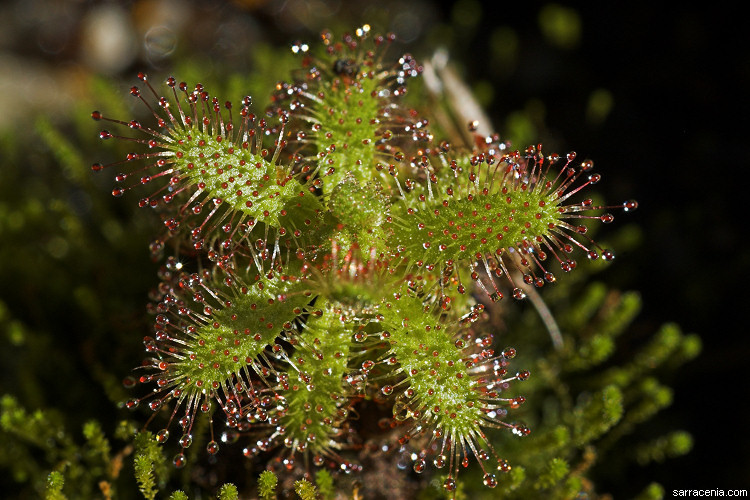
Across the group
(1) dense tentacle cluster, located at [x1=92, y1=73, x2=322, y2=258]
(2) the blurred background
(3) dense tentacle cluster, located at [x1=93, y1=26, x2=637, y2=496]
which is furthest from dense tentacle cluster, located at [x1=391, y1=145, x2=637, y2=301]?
(2) the blurred background

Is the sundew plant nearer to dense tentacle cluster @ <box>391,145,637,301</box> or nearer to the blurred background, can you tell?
dense tentacle cluster @ <box>391,145,637,301</box>

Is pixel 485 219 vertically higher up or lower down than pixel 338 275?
higher up

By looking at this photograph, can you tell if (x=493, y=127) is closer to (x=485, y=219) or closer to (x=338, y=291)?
(x=485, y=219)

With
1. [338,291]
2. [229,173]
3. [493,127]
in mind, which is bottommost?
[338,291]

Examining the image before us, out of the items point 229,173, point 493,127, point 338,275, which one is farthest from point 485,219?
point 493,127

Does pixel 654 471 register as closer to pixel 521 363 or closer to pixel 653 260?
pixel 521 363

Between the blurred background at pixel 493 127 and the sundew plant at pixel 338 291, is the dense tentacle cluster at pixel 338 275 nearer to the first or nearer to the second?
the sundew plant at pixel 338 291

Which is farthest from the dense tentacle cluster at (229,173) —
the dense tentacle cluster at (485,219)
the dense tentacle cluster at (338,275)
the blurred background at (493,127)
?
the blurred background at (493,127)

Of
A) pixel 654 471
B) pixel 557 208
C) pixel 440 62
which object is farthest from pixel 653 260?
pixel 557 208
